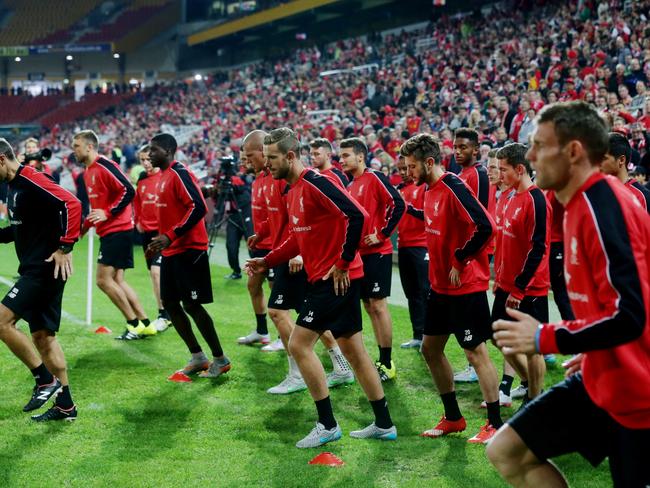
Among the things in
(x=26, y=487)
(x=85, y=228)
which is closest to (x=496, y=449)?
(x=26, y=487)

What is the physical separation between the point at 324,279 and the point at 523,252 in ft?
5.11

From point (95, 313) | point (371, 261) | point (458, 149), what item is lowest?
point (95, 313)

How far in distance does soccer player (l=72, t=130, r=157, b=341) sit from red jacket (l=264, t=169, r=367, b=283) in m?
3.62

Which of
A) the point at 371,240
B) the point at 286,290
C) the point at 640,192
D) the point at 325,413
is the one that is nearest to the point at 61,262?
the point at 286,290

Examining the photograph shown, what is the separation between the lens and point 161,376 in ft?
24.1

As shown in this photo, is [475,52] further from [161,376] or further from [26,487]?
[26,487]

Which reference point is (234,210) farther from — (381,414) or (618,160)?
(618,160)

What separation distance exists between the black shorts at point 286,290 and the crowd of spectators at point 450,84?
4721 mm

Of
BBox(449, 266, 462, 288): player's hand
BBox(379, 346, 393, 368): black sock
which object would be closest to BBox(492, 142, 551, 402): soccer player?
BBox(449, 266, 462, 288): player's hand

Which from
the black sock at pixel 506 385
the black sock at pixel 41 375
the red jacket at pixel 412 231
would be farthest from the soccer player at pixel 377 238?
the black sock at pixel 41 375

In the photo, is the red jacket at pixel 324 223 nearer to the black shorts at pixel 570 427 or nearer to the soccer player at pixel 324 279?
the soccer player at pixel 324 279

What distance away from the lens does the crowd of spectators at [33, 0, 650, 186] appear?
14375 mm

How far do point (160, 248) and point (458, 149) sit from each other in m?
2.61

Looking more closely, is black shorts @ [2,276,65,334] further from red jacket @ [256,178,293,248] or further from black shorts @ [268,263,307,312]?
red jacket @ [256,178,293,248]
